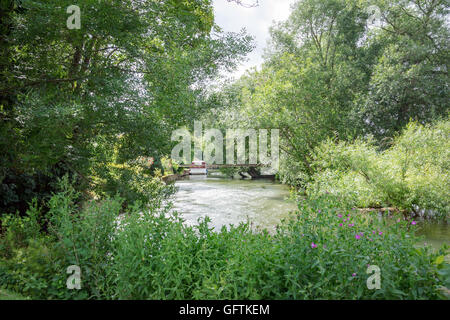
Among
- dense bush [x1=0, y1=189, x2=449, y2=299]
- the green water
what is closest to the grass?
dense bush [x1=0, y1=189, x2=449, y2=299]

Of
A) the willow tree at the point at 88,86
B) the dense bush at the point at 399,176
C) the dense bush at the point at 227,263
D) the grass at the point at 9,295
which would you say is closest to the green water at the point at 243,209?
the dense bush at the point at 399,176

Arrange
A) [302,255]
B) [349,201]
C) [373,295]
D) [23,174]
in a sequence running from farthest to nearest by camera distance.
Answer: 1. [349,201]
2. [23,174]
3. [302,255]
4. [373,295]

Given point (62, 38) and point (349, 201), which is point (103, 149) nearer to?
point (62, 38)

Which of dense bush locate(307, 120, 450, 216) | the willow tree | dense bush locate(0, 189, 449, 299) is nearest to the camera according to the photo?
dense bush locate(0, 189, 449, 299)

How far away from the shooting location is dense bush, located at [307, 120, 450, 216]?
25.5 feet

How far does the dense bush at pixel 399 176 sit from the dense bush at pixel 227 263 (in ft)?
16.3

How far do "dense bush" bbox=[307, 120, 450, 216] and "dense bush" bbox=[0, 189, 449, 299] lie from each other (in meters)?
4.98

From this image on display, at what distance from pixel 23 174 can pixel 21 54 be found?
1900 millimetres

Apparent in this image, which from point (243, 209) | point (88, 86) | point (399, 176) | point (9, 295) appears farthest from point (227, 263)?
point (243, 209)

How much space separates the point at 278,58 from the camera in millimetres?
18797

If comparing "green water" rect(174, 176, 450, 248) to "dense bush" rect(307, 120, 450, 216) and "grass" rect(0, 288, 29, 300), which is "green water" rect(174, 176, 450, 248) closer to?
"dense bush" rect(307, 120, 450, 216)

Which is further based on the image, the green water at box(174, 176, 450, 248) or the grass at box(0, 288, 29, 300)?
the green water at box(174, 176, 450, 248)

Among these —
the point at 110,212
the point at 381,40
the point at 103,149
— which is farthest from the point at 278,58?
the point at 110,212

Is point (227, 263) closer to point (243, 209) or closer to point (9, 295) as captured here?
point (9, 295)
